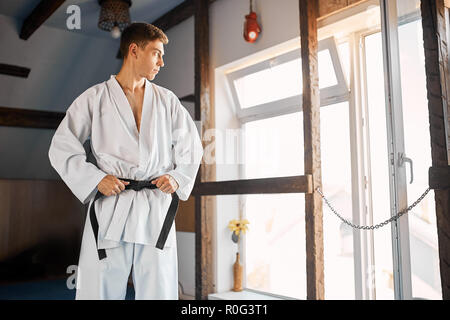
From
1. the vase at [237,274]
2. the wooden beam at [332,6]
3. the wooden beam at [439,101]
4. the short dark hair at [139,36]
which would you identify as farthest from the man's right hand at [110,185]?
the vase at [237,274]

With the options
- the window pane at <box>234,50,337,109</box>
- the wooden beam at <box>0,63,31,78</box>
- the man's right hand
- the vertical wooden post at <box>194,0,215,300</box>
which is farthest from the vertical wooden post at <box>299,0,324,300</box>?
the wooden beam at <box>0,63,31,78</box>

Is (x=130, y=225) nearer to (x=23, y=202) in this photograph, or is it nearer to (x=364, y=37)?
(x=23, y=202)

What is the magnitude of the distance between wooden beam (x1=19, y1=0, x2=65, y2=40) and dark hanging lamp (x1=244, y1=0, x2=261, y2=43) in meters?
0.96

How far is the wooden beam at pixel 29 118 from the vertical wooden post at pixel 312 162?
101 centimetres

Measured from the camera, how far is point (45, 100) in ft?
4.37

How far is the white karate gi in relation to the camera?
3.67ft

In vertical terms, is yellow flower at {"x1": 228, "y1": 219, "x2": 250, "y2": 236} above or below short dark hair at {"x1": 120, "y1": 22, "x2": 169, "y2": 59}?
below

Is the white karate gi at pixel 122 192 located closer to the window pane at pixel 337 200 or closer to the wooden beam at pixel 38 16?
the wooden beam at pixel 38 16

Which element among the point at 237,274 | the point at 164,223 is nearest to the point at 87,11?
the point at 164,223

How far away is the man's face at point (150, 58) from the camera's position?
1191 millimetres

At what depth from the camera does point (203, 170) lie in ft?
7.07

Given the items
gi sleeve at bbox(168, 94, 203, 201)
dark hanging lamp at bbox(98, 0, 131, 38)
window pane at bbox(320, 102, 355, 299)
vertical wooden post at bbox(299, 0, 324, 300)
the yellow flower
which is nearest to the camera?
gi sleeve at bbox(168, 94, 203, 201)

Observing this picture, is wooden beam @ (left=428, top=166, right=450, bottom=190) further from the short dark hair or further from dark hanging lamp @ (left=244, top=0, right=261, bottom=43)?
dark hanging lamp @ (left=244, top=0, right=261, bottom=43)
